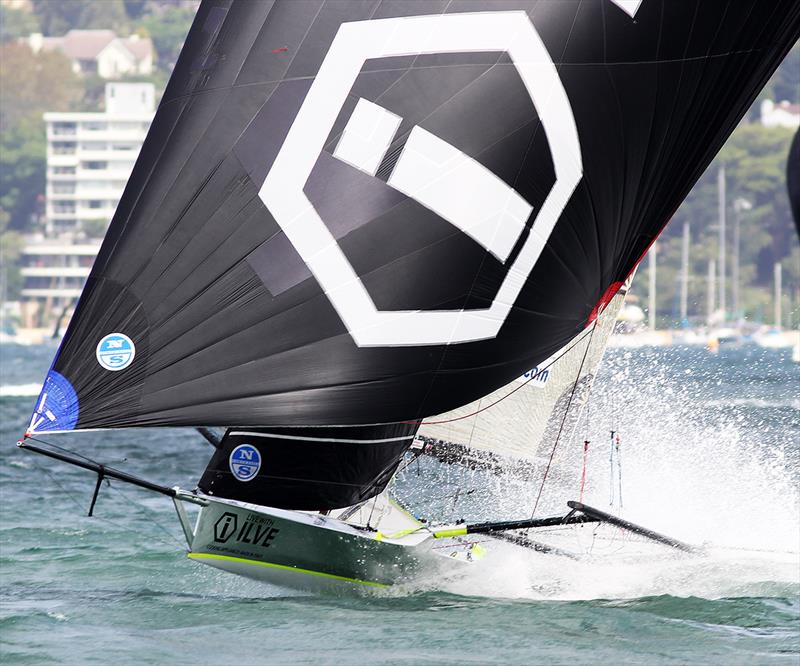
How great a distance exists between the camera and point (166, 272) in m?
7.54

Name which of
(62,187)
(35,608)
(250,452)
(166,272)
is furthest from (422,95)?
(62,187)

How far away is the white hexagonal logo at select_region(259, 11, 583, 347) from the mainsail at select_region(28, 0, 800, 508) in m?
0.01

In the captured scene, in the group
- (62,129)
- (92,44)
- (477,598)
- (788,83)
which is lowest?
(477,598)

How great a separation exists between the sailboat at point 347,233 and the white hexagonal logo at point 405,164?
1 centimetres

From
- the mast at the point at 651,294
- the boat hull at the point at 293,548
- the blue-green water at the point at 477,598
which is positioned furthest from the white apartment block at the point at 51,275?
the boat hull at the point at 293,548

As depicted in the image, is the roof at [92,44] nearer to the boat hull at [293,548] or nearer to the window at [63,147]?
the window at [63,147]

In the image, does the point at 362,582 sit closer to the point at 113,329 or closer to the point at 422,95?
the point at 113,329

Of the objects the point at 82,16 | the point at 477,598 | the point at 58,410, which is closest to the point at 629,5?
the point at 477,598

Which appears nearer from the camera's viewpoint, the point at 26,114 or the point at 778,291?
the point at 778,291

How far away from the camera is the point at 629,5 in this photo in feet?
26.7

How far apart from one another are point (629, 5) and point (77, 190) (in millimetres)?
93819

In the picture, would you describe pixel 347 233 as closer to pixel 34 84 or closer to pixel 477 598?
pixel 477 598

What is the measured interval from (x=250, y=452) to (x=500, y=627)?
168cm

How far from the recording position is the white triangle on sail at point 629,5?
8.09 meters
